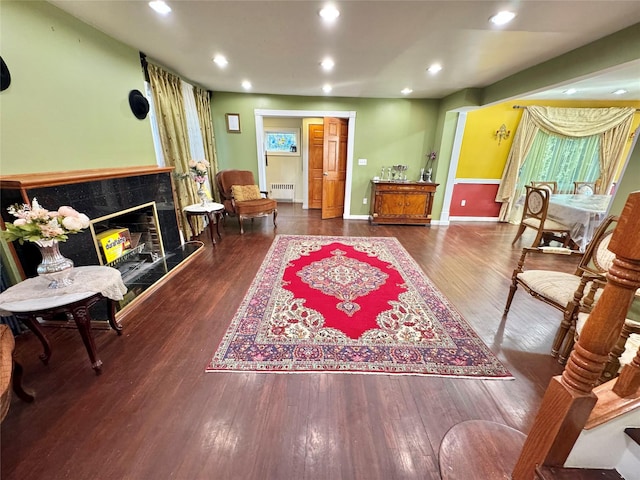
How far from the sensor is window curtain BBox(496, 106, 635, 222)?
457cm

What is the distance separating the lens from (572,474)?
0.72 meters

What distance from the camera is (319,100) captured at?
4.74 meters

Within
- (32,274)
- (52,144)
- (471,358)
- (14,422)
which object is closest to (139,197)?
(52,144)

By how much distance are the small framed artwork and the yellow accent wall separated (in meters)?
4.40

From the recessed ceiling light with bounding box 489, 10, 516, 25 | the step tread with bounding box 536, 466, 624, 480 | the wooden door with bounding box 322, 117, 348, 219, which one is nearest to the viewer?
the step tread with bounding box 536, 466, 624, 480

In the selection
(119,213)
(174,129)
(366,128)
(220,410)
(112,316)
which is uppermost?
(366,128)

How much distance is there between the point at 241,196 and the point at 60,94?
2.54m

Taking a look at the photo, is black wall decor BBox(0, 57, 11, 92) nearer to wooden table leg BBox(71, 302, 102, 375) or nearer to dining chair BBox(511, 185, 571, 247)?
wooden table leg BBox(71, 302, 102, 375)

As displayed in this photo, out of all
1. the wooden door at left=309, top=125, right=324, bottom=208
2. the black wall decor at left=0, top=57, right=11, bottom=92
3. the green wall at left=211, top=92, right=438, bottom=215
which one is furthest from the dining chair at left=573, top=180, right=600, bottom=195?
the black wall decor at left=0, top=57, right=11, bottom=92

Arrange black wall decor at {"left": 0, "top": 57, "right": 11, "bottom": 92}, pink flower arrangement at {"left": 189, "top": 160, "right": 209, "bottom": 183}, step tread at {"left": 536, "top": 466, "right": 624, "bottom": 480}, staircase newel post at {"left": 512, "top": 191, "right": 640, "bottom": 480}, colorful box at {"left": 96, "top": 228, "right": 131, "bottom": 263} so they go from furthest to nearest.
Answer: pink flower arrangement at {"left": 189, "top": 160, "right": 209, "bottom": 183} → colorful box at {"left": 96, "top": 228, "right": 131, "bottom": 263} → black wall decor at {"left": 0, "top": 57, "right": 11, "bottom": 92} → step tread at {"left": 536, "top": 466, "right": 624, "bottom": 480} → staircase newel post at {"left": 512, "top": 191, "right": 640, "bottom": 480}

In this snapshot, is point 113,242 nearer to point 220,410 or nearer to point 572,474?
point 220,410

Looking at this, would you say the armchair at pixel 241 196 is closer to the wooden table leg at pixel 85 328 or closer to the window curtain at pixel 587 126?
the wooden table leg at pixel 85 328

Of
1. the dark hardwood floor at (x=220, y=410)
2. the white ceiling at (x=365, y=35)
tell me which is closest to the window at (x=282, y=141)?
the white ceiling at (x=365, y=35)

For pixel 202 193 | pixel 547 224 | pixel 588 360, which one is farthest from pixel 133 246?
pixel 547 224
